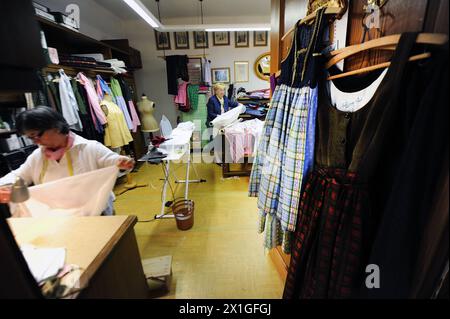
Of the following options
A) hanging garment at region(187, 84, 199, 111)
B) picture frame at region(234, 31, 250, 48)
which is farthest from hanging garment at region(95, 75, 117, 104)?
picture frame at region(234, 31, 250, 48)

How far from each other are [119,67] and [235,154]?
2601 millimetres

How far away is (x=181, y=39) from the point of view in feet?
14.9

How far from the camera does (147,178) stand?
360cm

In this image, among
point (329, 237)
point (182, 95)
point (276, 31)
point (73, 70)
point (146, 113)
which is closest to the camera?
point (329, 237)

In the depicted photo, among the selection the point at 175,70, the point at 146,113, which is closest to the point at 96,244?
the point at 146,113

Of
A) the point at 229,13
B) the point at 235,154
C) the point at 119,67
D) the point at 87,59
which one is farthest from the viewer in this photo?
the point at 229,13

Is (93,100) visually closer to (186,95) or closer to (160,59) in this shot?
(186,95)

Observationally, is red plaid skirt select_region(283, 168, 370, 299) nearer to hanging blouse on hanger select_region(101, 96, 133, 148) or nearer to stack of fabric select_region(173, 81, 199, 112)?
hanging blouse on hanger select_region(101, 96, 133, 148)

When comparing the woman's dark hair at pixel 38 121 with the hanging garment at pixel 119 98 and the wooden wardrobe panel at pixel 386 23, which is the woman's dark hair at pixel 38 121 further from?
the hanging garment at pixel 119 98

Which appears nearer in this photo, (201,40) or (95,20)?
(95,20)

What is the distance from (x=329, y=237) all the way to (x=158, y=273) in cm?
132

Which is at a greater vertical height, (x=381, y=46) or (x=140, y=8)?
(x=140, y=8)
